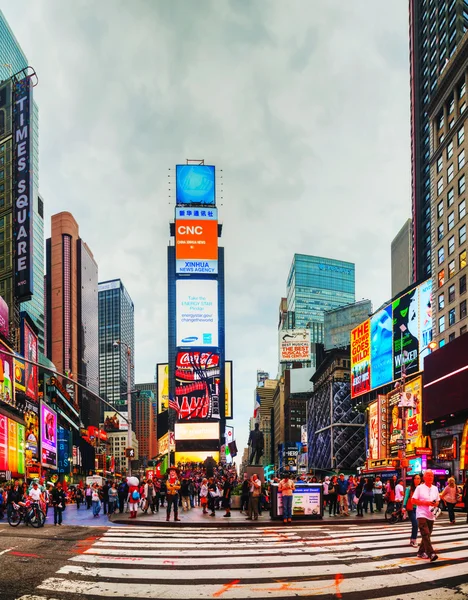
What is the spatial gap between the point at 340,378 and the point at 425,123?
171 ft

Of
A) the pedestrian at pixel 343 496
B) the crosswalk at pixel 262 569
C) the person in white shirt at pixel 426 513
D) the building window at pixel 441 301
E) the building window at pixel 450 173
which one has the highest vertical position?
the building window at pixel 450 173

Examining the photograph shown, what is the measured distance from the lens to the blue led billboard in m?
134

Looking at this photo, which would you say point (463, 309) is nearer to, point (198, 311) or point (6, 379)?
point (6, 379)

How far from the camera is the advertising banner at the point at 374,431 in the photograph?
85.1 m

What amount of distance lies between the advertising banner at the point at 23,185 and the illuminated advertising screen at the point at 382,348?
4358cm

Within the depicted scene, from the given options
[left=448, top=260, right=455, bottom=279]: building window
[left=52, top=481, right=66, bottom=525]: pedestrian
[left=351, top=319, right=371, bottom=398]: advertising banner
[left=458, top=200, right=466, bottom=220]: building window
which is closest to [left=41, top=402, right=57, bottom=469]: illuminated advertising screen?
[left=351, top=319, right=371, bottom=398]: advertising banner

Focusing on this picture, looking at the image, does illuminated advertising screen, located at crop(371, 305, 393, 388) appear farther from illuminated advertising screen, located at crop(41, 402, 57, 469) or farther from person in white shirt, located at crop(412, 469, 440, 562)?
person in white shirt, located at crop(412, 469, 440, 562)

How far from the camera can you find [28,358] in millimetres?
78188

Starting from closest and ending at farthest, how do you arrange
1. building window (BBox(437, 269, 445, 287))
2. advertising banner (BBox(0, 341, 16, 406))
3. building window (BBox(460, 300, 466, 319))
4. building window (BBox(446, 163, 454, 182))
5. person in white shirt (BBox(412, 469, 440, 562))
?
person in white shirt (BBox(412, 469, 440, 562)), advertising banner (BBox(0, 341, 16, 406)), building window (BBox(460, 300, 466, 319)), building window (BBox(437, 269, 445, 287)), building window (BBox(446, 163, 454, 182))

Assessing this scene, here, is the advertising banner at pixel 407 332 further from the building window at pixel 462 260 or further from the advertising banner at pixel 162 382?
the advertising banner at pixel 162 382

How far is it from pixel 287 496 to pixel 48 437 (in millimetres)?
69269

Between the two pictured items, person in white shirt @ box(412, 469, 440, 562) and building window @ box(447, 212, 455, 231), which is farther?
building window @ box(447, 212, 455, 231)

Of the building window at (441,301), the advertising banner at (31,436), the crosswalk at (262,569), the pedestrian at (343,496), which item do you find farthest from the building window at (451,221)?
the crosswalk at (262,569)

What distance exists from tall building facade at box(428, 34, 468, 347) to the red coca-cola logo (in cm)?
6416
